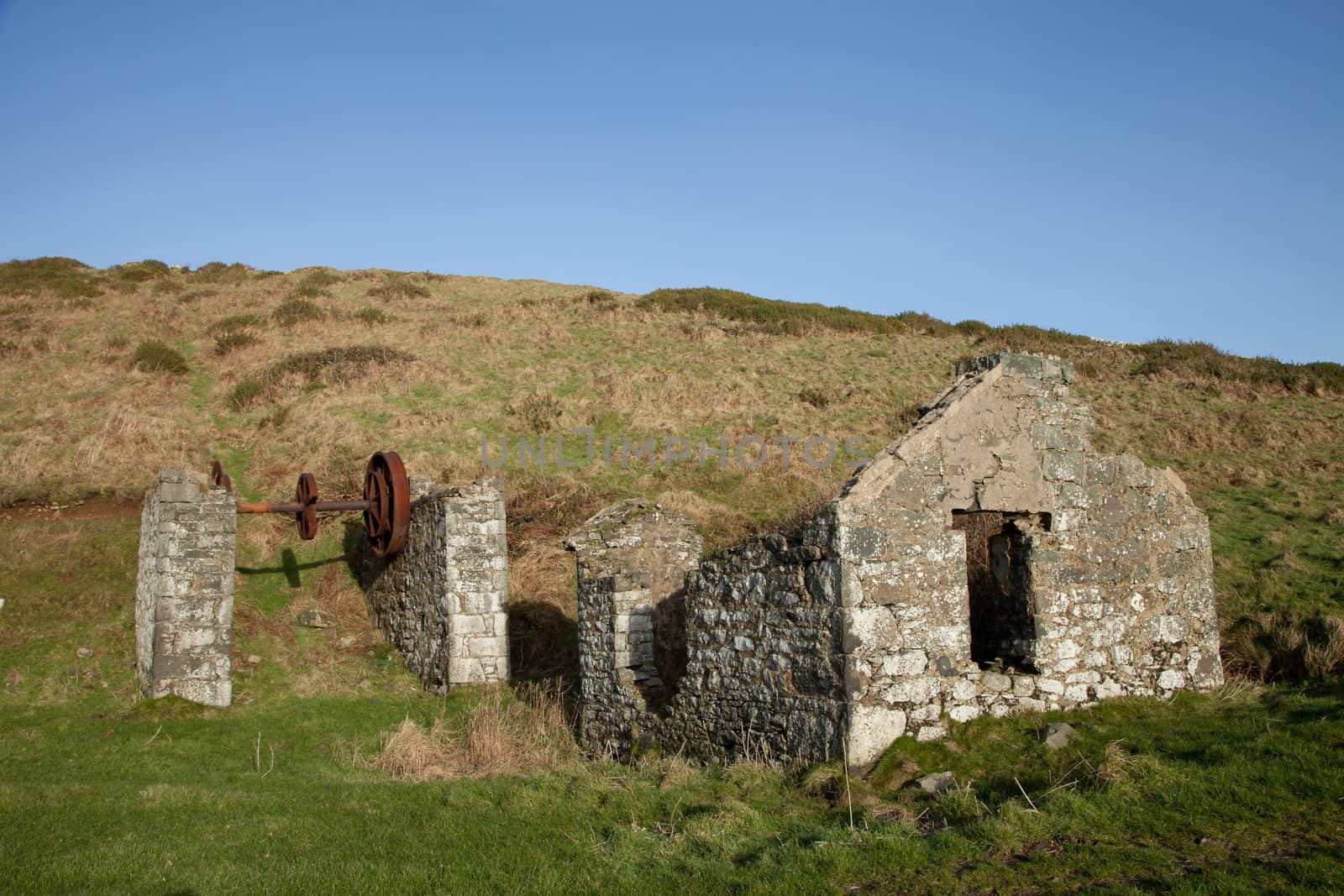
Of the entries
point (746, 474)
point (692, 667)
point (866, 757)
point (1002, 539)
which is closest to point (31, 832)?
point (692, 667)

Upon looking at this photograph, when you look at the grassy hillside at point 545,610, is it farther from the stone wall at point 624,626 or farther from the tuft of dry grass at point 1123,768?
the stone wall at point 624,626

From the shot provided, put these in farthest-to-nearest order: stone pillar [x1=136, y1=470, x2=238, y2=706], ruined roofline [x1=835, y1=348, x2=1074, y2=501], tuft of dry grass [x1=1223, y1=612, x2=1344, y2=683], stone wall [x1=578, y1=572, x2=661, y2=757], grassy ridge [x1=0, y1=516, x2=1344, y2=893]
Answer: stone pillar [x1=136, y1=470, x2=238, y2=706] < stone wall [x1=578, y1=572, x2=661, y2=757] < tuft of dry grass [x1=1223, y1=612, x2=1344, y2=683] < ruined roofline [x1=835, y1=348, x2=1074, y2=501] < grassy ridge [x1=0, y1=516, x2=1344, y2=893]

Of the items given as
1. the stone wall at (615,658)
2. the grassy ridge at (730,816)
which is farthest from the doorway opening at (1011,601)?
the stone wall at (615,658)

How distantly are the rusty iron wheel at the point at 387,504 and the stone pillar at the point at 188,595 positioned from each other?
2.66 meters

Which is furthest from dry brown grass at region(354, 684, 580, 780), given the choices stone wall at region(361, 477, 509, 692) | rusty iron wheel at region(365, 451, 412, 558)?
rusty iron wheel at region(365, 451, 412, 558)

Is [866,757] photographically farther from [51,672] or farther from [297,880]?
[51,672]

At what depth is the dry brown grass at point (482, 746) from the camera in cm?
1010

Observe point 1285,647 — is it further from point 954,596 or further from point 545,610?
point 545,610

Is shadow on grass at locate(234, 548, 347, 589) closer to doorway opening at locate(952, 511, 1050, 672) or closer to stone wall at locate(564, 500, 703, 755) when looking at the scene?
stone wall at locate(564, 500, 703, 755)

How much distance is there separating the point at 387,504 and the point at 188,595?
3.63 meters

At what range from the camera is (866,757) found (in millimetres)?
7551

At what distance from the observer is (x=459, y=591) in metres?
14.2

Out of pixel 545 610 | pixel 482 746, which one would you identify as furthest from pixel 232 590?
pixel 482 746

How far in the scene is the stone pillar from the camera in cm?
1280
